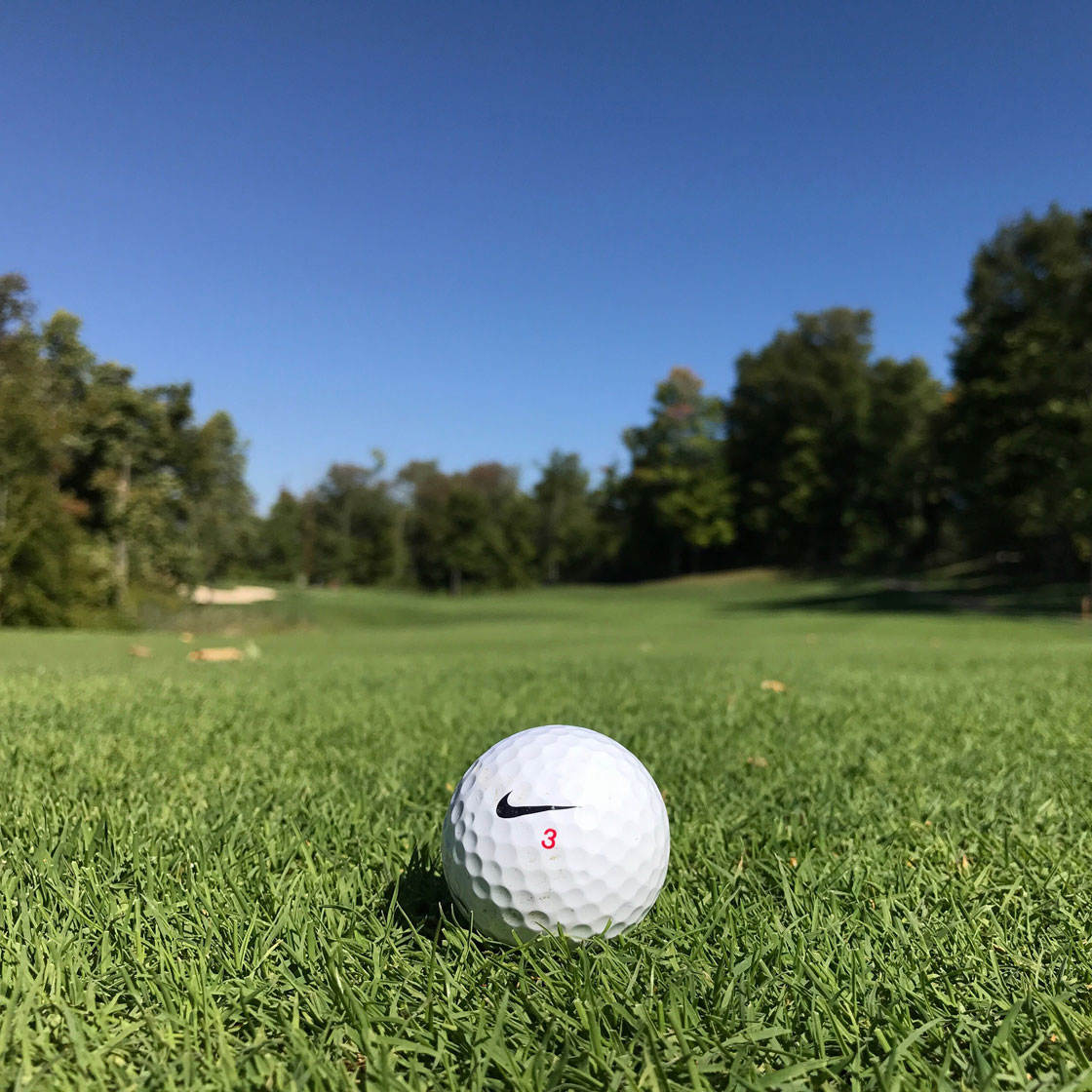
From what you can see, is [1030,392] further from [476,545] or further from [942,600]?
[476,545]

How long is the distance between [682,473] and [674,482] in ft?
3.46

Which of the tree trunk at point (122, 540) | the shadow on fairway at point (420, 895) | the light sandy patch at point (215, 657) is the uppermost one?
the tree trunk at point (122, 540)

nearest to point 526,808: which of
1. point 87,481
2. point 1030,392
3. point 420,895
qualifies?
point 420,895

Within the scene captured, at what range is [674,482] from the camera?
49.8 meters

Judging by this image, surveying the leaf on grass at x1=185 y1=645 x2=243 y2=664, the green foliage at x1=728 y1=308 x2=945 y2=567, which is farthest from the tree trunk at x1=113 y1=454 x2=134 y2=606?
the green foliage at x1=728 y1=308 x2=945 y2=567

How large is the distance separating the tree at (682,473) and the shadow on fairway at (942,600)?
46.8 ft

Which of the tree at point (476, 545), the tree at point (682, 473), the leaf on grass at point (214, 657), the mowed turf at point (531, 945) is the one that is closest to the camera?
the mowed turf at point (531, 945)

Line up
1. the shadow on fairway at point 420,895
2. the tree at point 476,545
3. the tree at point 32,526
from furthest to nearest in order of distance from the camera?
the tree at point 476,545
the tree at point 32,526
the shadow on fairway at point 420,895

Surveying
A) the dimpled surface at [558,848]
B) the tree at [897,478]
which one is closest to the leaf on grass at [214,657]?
the dimpled surface at [558,848]

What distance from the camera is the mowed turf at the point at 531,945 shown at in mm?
1313

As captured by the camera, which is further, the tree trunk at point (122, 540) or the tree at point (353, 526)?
the tree at point (353, 526)

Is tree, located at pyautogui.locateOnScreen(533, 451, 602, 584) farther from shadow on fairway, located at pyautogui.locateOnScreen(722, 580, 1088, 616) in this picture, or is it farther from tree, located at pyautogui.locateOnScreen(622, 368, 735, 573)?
shadow on fairway, located at pyautogui.locateOnScreen(722, 580, 1088, 616)

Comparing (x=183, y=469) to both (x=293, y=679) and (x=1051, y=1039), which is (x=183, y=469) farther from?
(x=1051, y=1039)

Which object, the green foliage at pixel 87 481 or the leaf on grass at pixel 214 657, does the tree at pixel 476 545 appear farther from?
the leaf on grass at pixel 214 657
